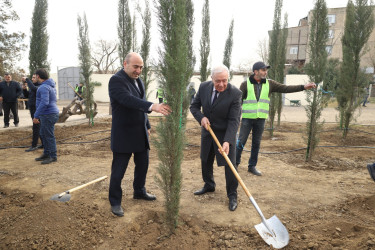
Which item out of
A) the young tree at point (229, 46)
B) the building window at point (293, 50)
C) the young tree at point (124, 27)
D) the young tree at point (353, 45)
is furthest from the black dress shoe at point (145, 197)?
the building window at point (293, 50)

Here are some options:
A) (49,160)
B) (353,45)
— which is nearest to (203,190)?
(49,160)

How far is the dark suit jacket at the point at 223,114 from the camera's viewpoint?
3514 millimetres

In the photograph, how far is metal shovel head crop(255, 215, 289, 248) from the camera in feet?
8.66

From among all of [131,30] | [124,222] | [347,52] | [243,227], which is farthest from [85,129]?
[347,52]

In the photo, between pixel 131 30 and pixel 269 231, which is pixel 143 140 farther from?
pixel 131 30

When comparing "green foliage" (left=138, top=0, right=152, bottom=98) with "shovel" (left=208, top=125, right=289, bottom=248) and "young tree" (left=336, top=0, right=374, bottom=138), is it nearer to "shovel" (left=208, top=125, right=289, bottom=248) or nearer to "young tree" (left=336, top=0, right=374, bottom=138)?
"young tree" (left=336, top=0, right=374, bottom=138)

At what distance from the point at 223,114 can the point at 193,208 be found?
1414 mm

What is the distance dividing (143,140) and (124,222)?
108 centimetres

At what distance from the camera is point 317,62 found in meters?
5.52

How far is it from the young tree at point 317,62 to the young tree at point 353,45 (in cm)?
310

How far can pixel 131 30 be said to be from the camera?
415 inches

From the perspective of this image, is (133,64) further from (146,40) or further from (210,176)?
(146,40)

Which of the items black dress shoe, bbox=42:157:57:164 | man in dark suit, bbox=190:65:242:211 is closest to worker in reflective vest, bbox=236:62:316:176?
man in dark suit, bbox=190:65:242:211

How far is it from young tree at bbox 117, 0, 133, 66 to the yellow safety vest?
7.09 meters
